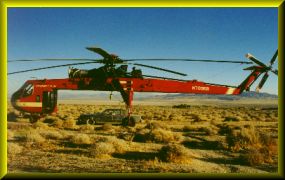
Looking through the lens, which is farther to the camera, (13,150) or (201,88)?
(201,88)

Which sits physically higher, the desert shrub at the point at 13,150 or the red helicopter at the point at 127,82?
the red helicopter at the point at 127,82

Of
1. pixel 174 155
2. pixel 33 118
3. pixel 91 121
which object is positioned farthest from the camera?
pixel 91 121

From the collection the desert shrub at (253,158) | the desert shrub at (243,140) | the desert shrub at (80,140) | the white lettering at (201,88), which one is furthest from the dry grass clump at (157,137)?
the desert shrub at (253,158)

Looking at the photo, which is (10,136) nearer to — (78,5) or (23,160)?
(23,160)

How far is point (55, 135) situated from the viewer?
66.4 ft

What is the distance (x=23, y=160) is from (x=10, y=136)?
20.6 feet

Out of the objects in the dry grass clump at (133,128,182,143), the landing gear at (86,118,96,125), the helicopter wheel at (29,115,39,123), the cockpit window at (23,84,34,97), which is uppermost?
the cockpit window at (23,84,34,97)

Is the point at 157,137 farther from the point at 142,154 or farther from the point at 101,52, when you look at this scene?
the point at 101,52

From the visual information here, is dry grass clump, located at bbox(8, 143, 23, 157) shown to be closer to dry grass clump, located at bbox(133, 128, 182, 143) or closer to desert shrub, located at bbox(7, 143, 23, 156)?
desert shrub, located at bbox(7, 143, 23, 156)

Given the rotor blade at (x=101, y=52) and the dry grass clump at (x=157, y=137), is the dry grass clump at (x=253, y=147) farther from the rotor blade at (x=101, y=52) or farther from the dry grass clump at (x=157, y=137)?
the rotor blade at (x=101, y=52)

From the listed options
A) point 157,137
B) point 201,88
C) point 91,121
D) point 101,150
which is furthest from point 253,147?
point 91,121

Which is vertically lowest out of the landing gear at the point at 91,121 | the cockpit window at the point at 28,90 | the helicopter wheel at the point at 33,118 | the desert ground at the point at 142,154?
the desert ground at the point at 142,154

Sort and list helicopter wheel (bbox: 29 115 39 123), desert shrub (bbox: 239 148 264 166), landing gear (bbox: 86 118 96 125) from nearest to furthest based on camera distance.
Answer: desert shrub (bbox: 239 148 264 166)
helicopter wheel (bbox: 29 115 39 123)
landing gear (bbox: 86 118 96 125)

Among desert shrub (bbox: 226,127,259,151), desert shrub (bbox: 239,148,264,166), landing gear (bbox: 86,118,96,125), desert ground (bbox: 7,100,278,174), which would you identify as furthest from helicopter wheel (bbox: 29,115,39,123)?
desert shrub (bbox: 239,148,264,166)
